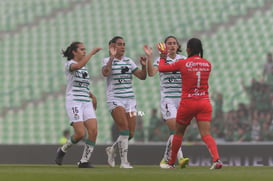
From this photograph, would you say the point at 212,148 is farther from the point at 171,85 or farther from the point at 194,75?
the point at 171,85

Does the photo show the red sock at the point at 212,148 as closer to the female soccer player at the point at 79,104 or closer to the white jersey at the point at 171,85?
the white jersey at the point at 171,85

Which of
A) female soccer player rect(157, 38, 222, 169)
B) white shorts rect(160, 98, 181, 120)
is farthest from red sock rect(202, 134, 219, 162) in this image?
white shorts rect(160, 98, 181, 120)

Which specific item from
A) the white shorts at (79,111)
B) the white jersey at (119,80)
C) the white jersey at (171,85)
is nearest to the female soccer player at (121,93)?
the white jersey at (119,80)

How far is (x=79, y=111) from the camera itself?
13.5 metres

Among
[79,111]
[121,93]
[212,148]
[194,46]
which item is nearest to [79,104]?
[79,111]

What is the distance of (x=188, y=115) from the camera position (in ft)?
38.9

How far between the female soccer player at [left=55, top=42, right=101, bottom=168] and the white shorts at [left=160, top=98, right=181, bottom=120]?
1264 millimetres

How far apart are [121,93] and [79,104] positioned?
0.76m

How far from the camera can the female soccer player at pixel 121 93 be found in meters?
13.6

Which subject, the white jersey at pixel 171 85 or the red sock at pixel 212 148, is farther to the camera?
the white jersey at pixel 171 85

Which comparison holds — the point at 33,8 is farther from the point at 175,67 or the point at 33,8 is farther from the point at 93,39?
the point at 175,67

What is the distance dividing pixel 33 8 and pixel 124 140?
19360 mm

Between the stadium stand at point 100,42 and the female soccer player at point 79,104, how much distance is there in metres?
10.4

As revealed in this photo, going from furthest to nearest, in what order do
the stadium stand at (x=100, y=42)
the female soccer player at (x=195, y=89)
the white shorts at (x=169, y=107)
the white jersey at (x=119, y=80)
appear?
the stadium stand at (x=100, y=42)
the white shorts at (x=169, y=107)
the white jersey at (x=119, y=80)
the female soccer player at (x=195, y=89)
